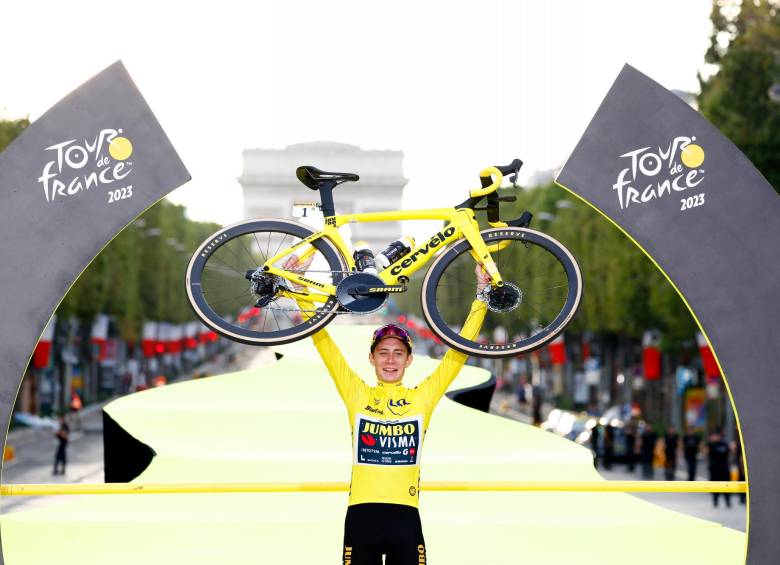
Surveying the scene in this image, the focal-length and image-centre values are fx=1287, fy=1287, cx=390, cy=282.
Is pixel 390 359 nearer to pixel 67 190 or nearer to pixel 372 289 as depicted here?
pixel 372 289

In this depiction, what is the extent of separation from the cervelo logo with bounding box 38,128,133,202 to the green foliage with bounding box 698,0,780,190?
23.6m

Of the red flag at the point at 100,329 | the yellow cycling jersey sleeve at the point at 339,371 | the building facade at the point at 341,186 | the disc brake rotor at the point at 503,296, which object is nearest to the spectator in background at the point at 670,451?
the disc brake rotor at the point at 503,296

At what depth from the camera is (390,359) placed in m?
6.57

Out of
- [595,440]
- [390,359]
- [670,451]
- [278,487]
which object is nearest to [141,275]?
[595,440]

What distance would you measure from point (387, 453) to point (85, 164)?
2461 mm

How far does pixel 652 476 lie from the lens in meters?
32.5

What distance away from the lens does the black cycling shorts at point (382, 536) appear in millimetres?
6324

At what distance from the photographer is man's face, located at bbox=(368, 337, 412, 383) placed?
256 inches

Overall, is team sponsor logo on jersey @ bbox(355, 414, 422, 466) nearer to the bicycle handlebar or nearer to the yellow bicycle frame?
the yellow bicycle frame

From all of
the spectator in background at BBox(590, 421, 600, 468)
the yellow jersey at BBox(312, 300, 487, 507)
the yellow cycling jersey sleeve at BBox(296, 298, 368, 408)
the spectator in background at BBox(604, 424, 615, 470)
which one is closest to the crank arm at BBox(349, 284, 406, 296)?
the yellow cycling jersey sleeve at BBox(296, 298, 368, 408)

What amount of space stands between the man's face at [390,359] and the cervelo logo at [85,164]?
188cm

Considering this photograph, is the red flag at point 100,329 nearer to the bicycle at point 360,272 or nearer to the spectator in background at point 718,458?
the spectator in background at point 718,458

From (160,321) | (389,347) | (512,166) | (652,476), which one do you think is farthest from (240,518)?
(160,321)

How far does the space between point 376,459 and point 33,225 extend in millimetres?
2420
